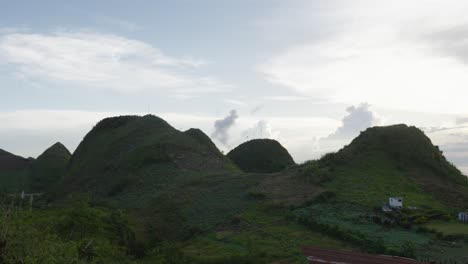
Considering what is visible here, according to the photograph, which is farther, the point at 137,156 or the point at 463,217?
the point at 137,156

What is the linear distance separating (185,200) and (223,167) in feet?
52.7

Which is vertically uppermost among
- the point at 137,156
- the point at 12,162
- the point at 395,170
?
the point at 12,162

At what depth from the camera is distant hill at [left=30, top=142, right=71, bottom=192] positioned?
254 feet

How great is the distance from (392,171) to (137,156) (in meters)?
30.8

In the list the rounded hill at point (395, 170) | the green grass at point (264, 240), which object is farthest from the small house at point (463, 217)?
the green grass at point (264, 240)

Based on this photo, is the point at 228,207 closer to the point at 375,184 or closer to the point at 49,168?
the point at 375,184

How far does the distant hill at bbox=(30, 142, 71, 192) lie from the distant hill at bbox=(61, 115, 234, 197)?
691 centimetres

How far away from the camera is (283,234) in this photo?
29.1m

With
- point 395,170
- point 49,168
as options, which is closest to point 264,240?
point 395,170

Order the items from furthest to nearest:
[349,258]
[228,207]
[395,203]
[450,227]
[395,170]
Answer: [395,170], [228,207], [395,203], [450,227], [349,258]

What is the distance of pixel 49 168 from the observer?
83.2 m

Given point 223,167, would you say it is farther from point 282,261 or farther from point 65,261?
point 65,261

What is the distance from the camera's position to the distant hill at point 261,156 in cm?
7556

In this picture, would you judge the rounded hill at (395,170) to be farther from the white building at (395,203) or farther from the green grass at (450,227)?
the green grass at (450,227)
